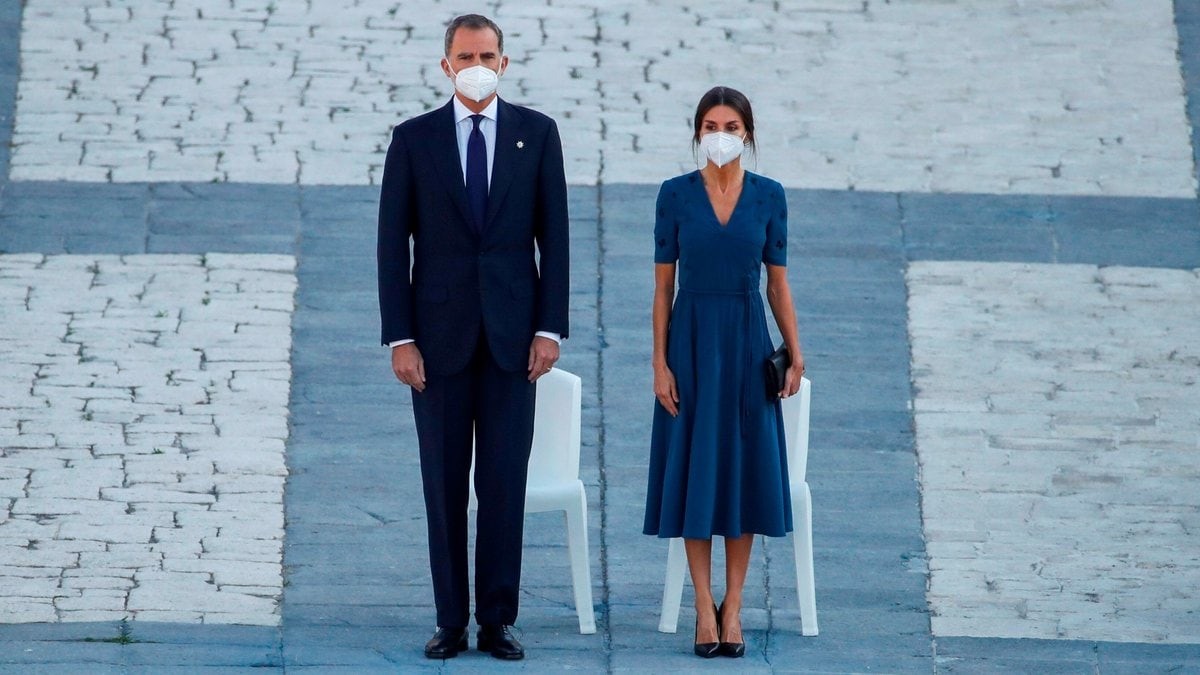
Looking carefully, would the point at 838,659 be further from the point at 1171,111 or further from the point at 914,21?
the point at 914,21

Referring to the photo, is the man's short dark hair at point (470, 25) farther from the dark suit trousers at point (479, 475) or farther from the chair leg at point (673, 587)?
the chair leg at point (673, 587)

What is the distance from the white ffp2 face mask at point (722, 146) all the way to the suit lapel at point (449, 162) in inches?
30.7

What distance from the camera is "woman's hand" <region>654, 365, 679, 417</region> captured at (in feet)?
19.2

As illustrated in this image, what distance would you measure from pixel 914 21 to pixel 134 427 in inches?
231

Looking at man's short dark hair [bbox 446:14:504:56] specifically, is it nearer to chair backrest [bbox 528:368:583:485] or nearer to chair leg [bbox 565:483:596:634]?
chair backrest [bbox 528:368:583:485]

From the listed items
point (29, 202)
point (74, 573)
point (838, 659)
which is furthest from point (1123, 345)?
point (29, 202)

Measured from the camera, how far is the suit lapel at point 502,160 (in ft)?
18.5

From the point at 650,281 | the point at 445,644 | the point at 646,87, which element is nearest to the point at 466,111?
the point at 445,644

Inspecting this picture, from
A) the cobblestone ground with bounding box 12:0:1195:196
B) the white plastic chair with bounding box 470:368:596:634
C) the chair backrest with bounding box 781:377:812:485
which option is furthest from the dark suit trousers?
the cobblestone ground with bounding box 12:0:1195:196

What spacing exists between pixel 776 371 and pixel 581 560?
91 centimetres

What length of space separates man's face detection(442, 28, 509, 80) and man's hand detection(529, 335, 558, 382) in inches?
33.1

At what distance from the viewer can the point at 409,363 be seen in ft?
18.6

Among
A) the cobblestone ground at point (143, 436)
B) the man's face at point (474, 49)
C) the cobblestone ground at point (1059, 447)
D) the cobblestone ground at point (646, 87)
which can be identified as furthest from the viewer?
the cobblestone ground at point (646, 87)

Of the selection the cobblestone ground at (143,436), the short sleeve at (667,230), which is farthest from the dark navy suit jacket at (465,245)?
the cobblestone ground at (143,436)
